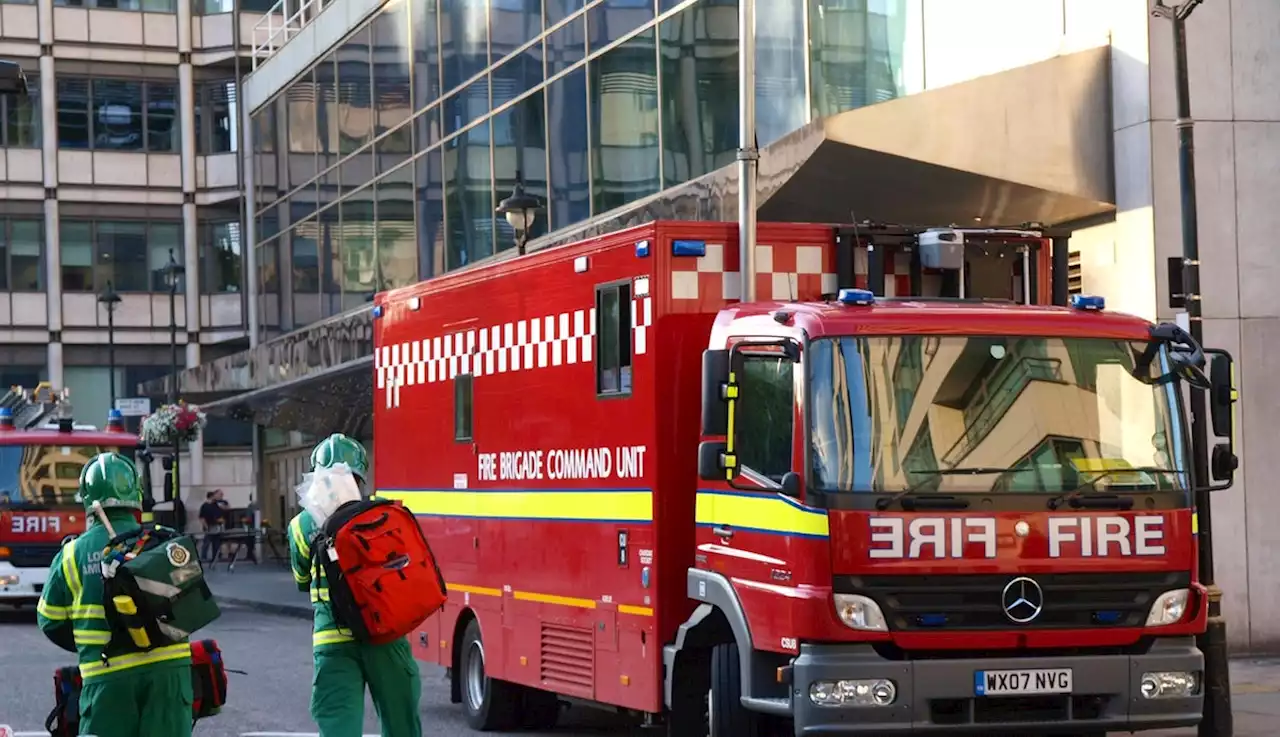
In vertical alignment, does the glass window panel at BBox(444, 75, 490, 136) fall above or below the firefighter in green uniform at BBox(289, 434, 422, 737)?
above

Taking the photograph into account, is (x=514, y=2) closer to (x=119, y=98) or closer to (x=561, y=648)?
(x=561, y=648)

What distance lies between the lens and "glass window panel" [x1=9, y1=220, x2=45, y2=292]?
6147 centimetres

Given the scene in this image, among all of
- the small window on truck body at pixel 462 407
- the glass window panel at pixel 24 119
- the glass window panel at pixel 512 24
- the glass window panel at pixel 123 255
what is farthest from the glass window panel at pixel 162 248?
the small window on truck body at pixel 462 407

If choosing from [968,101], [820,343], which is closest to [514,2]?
[968,101]

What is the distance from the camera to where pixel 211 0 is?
6272 centimetres

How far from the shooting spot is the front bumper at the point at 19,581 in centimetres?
2812

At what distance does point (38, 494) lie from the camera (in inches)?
1136

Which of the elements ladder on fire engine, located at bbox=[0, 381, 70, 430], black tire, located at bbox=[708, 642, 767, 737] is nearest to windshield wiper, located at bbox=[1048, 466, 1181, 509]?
black tire, located at bbox=[708, 642, 767, 737]

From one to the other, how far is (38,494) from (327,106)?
1304 cm

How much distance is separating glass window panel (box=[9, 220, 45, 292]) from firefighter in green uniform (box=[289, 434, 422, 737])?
55.3 m

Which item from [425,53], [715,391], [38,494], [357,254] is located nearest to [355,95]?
[357,254]

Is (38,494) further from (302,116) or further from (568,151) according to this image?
(302,116)

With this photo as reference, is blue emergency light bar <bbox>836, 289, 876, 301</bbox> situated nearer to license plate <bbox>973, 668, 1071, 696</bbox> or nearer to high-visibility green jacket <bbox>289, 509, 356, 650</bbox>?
license plate <bbox>973, 668, 1071, 696</bbox>

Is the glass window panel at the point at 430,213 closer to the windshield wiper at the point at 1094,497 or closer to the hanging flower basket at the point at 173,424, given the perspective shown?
the hanging flower basket at the point at 173,424
